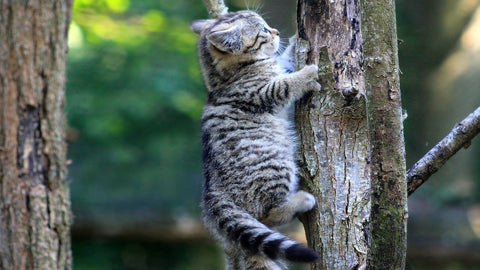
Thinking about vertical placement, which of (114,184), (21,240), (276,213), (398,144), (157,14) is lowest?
(21,240)

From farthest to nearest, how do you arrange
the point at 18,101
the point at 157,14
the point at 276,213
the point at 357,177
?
the point at 157,14
the point at 276,213
the point at 357,177
the point at 18,101

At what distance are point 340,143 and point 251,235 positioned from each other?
0.79m

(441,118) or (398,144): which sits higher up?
(441,118)

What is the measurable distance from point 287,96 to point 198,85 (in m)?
4.94

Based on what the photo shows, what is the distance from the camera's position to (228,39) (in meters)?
4.39

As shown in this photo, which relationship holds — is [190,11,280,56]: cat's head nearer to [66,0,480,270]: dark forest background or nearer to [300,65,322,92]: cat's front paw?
[300,65,322,92]: cat's front paw

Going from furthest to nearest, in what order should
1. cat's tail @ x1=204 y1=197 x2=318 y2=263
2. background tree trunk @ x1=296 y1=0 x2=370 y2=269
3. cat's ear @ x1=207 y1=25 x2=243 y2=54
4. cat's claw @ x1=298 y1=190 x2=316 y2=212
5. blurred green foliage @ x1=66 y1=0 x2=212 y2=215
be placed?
blurred green foliage @ x1=66 y1=0 x2=212 y2=215 → cat's ear @ x1=207 y1=25 x2=243 y2=54 → cat's claw @ x1=298 y1=190 x2=316 y2=212 → background tree trunk @ x1=296 y1=0 x2=370 y2=269 → cat's tail @ x1=204 y1=197 x2=318 y2=263

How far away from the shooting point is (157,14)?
8555 mm

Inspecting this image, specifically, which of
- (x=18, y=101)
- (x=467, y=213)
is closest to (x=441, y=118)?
(x=467, y=213)

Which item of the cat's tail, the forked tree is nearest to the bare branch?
the forked tree

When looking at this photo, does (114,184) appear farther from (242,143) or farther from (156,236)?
(242,143)

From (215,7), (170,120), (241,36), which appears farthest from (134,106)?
(241,36)

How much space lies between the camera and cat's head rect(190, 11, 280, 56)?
14.4 ft

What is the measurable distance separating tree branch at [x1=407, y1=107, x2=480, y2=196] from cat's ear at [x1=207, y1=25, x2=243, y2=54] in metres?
1.60
